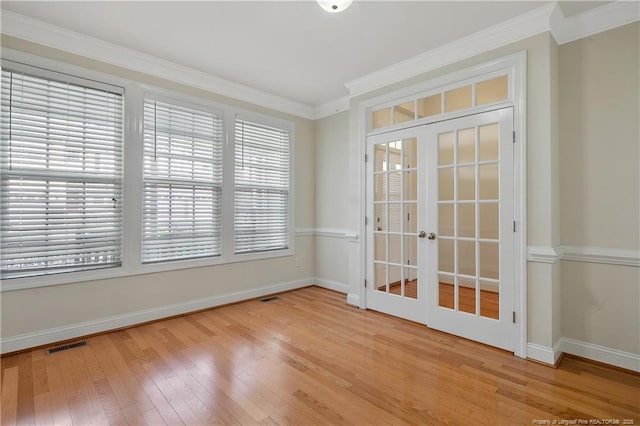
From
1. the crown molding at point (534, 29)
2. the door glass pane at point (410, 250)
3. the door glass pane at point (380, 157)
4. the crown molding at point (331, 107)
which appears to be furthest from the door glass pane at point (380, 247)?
the crown molding at point (331, 107)

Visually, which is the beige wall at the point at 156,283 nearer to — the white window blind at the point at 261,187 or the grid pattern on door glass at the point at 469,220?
the white window blind at the point at 261,187

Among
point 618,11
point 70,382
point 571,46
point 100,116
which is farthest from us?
point 100,116

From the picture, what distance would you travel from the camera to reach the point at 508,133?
8.87 ft

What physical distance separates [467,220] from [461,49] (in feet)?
5.38

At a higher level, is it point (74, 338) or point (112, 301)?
point (112, 301)

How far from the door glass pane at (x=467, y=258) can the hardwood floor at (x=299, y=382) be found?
66 centimetres

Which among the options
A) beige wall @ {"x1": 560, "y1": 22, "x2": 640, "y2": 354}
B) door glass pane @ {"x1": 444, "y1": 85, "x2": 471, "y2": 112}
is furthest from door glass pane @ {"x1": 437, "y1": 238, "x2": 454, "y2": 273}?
door glass pane @ {"x1": 444, "y1": 85, "x2": 471, "y2": 112}

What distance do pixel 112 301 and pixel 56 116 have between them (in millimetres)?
1825

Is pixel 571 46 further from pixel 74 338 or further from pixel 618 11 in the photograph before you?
pixel 74 338

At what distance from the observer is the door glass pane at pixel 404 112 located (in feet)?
11.2

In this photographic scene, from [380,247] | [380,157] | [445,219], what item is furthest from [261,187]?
[445,219]

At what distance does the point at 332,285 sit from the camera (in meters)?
4.75

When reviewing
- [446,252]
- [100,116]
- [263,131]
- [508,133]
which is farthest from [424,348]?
[100,116]

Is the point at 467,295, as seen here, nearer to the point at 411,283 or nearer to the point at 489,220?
the point at 411,283
